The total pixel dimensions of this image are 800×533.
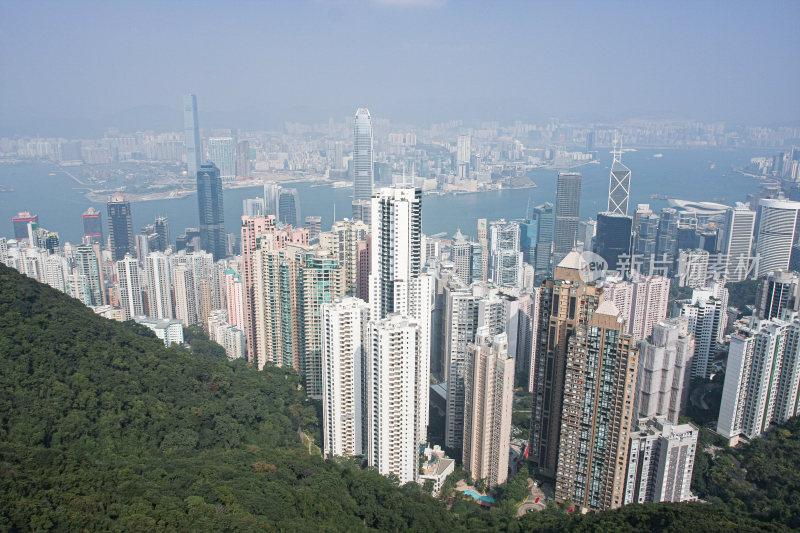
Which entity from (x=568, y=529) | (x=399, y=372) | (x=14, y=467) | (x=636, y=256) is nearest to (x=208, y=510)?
(x=14, y=467)

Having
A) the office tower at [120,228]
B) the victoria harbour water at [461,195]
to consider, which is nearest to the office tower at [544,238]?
the victoria harbour water at [461,195]

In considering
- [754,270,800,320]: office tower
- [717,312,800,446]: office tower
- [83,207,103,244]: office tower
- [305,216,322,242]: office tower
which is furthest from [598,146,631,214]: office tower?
[83,207,103,244]: office tower

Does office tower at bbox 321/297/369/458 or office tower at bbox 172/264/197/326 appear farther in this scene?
office tower at bbox 172/264/197/326

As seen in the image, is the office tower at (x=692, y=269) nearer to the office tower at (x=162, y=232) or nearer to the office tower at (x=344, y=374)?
the office tower at (x=344, y=374)

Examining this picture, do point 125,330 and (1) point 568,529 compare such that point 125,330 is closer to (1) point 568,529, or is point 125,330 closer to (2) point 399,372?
(2) point 399,372

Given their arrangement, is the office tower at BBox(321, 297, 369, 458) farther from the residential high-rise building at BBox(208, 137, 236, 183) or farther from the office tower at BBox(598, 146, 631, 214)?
the residential high-rise building at BBox(208, 137, 236, 183)
